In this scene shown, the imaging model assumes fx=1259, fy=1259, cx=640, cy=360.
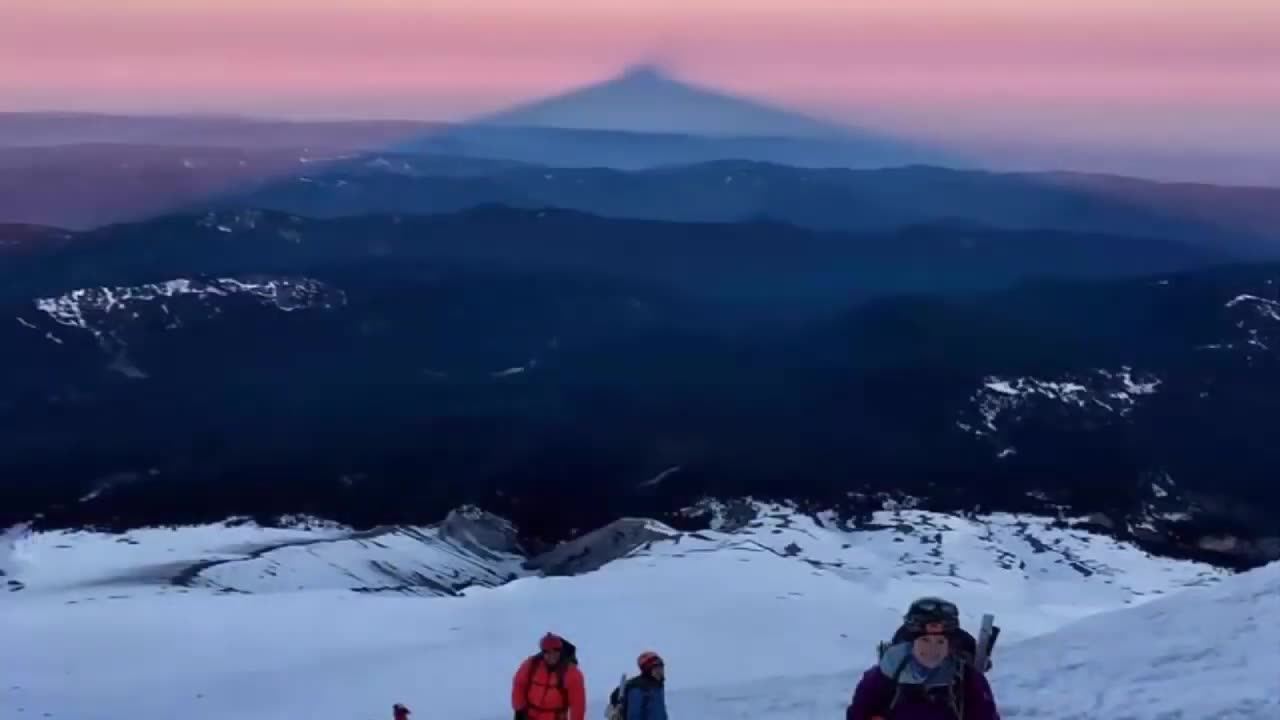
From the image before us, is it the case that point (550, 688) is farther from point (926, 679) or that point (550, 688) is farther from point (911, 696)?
point (926, 679)

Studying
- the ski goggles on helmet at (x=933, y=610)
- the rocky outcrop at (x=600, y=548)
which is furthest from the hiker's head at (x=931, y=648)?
the rocky outcrop at (x=600, y=548)

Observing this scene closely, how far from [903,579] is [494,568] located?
36.0 metres

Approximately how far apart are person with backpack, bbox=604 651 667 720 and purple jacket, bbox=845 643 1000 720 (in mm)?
7162

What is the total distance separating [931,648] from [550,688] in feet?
20.8

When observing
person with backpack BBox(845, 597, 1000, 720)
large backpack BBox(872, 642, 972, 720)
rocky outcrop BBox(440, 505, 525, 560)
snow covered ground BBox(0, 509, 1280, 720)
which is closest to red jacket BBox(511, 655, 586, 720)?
person with backpack BBox(845, 597, 1000, 720)

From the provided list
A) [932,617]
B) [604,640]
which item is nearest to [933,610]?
[932,617]

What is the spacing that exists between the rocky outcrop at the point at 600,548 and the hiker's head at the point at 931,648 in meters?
94.8

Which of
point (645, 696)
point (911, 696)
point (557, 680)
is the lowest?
point (645, 696)

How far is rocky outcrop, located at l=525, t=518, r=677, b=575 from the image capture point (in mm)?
104500

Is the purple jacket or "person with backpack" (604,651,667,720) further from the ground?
the purple jacket

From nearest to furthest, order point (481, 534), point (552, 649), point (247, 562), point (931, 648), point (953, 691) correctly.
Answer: point (931, 648) < point (953, 691) < point (552, 649) < point (247, 562) < point (481, 534)

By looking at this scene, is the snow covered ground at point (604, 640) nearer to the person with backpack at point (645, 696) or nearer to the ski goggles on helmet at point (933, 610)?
the person with backpack at point (645, 696)

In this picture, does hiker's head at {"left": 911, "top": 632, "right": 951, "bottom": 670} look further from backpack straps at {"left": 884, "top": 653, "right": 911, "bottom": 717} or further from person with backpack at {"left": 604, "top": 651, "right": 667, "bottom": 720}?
person with backpack at {"left": 604, "top": 651, "right": 667, "bottom": 720}

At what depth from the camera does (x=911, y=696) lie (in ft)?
23.0
